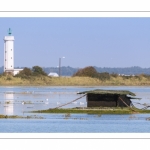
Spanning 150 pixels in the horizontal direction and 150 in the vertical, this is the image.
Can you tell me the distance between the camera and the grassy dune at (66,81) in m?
107

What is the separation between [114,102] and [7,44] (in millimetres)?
75194

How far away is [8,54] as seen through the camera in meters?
114

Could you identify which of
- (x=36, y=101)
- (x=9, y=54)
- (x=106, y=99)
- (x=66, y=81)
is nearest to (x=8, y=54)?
(x=9, y=54)

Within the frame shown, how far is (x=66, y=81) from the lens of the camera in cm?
11094

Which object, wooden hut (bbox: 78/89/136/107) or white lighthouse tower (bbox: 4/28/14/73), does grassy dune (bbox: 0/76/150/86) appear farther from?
wooden hut (bbox: 78/89/136/107)

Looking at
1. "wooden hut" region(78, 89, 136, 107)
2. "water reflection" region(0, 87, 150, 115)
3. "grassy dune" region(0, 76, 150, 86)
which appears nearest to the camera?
"wooden hut" region(78, 89, 136, 107)

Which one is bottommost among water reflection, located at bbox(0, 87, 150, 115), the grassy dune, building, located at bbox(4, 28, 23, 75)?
water reflection, located at bbox(0, 87, 150, 115)

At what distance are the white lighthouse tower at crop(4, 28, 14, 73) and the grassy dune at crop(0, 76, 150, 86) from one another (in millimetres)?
6132

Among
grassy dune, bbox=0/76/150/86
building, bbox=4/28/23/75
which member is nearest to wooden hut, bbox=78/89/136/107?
grassy dune, bbox=0/76/150/86

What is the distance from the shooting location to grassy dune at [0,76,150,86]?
4220 inches

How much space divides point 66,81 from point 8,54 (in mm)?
11347

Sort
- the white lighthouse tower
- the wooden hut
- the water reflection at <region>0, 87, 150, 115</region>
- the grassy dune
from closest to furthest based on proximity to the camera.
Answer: the wooden hut, the water reflection at <region>0, 87, 150, 115</region>, the grassy dune, the white lighthouse tower

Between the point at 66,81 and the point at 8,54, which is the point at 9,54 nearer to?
the point at 8,54
